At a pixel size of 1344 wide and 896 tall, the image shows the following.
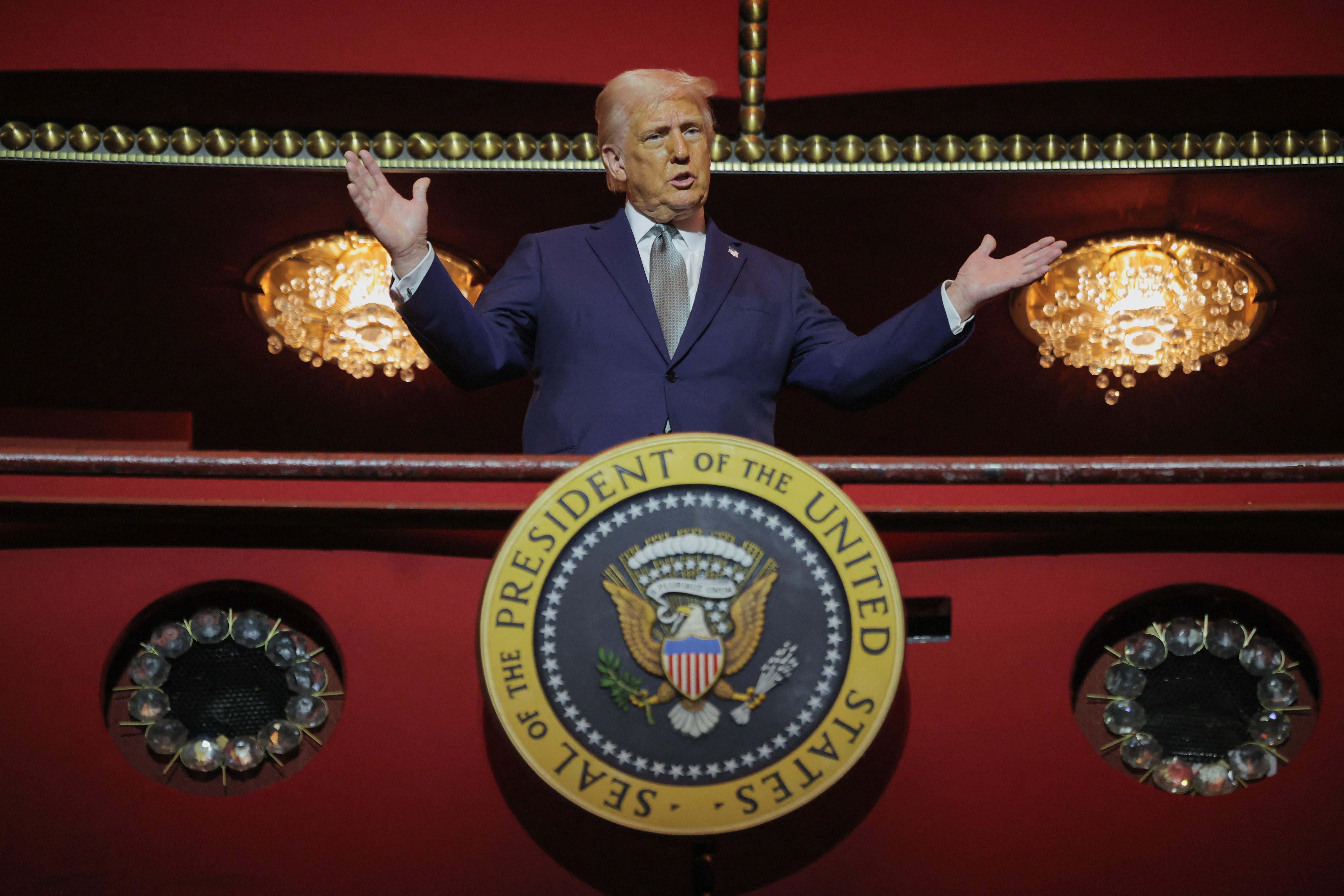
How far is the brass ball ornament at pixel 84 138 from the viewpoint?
10.6ft

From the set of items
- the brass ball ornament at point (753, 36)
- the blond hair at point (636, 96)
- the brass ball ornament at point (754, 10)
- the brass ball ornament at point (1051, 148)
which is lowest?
the blond hair at point (636, 96)

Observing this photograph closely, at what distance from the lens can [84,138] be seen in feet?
10.6

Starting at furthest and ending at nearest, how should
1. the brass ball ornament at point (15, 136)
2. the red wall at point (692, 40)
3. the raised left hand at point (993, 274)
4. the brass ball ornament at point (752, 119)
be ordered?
the brass ball ornament at point (15, 136) < the brass ball ornament at point (752, 119) < the red wall at point (692, 40) < the raised left hand at point (993, 274)

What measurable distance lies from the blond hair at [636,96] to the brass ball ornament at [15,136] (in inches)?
82.5

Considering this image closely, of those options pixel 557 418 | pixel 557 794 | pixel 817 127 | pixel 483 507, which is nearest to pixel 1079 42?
pixel 817 127

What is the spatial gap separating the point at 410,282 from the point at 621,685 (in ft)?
1.94

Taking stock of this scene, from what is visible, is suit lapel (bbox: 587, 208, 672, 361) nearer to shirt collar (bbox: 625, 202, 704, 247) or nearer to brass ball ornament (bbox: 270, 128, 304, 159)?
shirt collar (bbox: 625, 202, 704, 247)

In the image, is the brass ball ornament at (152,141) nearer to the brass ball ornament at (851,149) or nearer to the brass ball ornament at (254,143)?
the brass ball ornament at (254,143)

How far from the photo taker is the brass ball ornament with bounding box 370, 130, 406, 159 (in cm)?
327

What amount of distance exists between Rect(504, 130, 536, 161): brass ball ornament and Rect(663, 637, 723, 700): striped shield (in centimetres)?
219

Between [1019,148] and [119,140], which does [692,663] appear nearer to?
[1019,148]

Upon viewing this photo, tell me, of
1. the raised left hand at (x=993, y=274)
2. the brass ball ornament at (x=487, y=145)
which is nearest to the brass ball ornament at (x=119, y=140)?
the brass ball ornament at (x=487, y=145)

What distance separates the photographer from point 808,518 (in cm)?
141

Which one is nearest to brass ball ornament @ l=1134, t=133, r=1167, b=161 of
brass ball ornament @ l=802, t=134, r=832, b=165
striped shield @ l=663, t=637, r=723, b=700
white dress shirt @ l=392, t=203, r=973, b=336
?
brass ball ornament @ l=802, t=134, r=832, b=165
